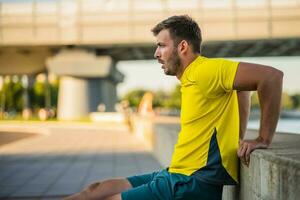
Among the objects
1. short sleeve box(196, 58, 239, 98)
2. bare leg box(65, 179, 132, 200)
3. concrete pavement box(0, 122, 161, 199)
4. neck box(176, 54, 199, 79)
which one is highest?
neck box(176, 54, 199, 79)

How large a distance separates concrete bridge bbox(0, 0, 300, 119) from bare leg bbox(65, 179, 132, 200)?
36.6 metres

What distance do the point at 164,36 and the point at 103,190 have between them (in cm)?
102

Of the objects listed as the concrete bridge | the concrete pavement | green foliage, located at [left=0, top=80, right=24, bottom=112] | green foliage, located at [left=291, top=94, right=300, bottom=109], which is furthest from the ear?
green foliage, located at [left=291, top=94, right=300, bottom=109]

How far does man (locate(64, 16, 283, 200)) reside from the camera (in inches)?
102

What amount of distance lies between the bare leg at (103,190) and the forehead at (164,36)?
0.93m

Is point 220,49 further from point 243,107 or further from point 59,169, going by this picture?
point 243,107

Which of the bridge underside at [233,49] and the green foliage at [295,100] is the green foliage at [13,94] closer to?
the bridge underside at [233,49]

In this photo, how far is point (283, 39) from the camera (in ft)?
129

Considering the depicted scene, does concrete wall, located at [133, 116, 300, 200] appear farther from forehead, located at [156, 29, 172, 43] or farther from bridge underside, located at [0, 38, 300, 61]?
bridge underside, located at [0, 38, 300, 61]

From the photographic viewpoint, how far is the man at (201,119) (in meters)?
2.59

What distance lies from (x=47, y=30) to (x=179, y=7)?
11.9 metres

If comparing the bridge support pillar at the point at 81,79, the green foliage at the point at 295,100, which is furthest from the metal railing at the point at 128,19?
the green foliage at the point at 295,100

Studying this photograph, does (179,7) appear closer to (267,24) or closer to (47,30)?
(267,24)

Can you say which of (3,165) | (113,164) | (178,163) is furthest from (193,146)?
(3,165)
